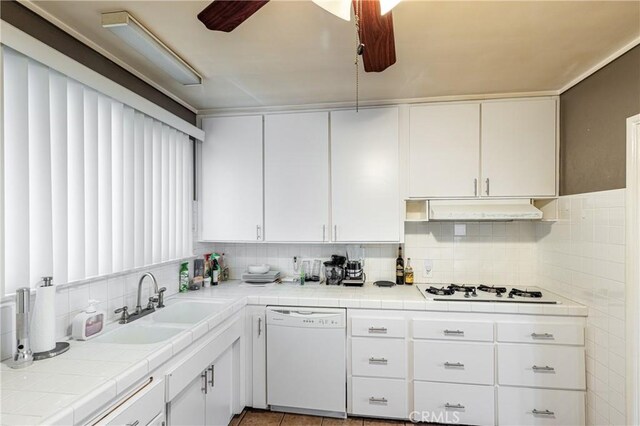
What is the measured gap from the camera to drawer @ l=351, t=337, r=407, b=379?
7.15 ft

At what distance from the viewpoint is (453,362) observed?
2131 mm

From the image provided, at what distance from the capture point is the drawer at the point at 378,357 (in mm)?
2180

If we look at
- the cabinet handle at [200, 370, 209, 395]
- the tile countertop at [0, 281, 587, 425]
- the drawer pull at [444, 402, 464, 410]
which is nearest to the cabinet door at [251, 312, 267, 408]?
the tile countertop at [0, 281, 587, 425]

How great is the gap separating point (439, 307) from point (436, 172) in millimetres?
1033

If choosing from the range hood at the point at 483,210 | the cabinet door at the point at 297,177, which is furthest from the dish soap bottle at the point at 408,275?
the cabinet door at the point at 297,177

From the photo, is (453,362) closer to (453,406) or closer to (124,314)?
(453,406)

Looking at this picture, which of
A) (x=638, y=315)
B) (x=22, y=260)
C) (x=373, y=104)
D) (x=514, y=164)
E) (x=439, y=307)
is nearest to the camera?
(x=22, y=260)

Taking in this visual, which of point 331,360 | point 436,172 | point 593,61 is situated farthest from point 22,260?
point 593,61

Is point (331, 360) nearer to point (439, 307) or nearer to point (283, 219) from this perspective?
point (439, 307)

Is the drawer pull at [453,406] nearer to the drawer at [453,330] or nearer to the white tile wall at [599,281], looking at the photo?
the drawer at [453,330]

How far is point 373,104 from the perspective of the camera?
8.25 feet

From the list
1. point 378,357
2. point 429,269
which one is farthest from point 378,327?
point 429,269

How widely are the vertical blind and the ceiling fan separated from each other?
964mm

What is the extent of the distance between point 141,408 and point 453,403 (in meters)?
1.94
